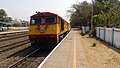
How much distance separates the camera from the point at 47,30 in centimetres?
1866

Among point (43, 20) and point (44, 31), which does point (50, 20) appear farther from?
point (44, 31)

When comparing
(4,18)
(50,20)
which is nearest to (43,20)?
(50,20)

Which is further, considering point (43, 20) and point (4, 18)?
point (4, 18)

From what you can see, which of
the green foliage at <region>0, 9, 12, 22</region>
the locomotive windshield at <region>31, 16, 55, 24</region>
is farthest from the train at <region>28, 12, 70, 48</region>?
the green foliage at <region>0, 9, 12, 22</region>

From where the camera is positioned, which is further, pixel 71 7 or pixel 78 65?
pixel 71 7

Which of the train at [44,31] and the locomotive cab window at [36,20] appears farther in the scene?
the locomotive cab window at [36,20]

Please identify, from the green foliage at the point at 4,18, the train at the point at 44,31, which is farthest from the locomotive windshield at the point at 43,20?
the green foliage at the point at 4,18

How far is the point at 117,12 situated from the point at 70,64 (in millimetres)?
28412

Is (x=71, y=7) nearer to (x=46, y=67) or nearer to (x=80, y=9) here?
(x=80, y=9)

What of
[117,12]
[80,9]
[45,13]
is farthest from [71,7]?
[45,13]

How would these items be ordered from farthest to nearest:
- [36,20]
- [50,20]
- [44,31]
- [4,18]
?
[4,18], [36,20], [50,20], [44,31]

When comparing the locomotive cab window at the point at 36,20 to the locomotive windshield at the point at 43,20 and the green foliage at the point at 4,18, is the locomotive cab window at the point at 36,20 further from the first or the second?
the green foliage at the point at 4,18

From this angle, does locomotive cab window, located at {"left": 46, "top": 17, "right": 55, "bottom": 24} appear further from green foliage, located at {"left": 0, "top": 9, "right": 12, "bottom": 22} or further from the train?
green foliage, located at {"left": 0, "top": 9, "right": 12, "bottom": 22}

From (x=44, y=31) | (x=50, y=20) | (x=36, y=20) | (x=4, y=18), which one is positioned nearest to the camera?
(x=44, y=31)
